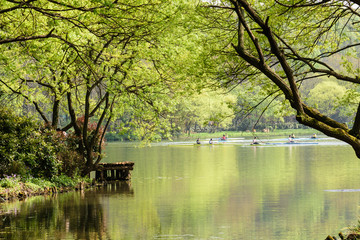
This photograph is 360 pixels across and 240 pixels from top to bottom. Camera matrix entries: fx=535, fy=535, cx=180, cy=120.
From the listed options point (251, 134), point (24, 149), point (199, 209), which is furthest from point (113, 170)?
point (251, 134)

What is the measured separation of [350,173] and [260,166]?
25.0 ft

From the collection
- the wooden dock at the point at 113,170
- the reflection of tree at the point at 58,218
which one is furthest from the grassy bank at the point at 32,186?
the wooden dock at the point at 113,170

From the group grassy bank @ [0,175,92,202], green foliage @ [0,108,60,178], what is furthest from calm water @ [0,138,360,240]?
green foliage @ [0,108,60,178]

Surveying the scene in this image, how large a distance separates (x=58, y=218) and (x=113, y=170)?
11.7 m

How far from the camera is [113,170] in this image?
94.9 ft

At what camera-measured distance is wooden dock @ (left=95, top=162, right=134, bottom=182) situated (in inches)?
1107

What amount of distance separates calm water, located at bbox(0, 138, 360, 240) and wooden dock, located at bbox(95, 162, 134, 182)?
888mm

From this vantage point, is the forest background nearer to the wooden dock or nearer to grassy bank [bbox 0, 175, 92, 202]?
grassy bank [bbox 0, 175, 92, 202]

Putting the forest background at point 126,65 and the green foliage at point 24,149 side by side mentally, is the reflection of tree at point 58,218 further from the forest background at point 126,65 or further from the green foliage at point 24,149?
the forest background at point 126,65

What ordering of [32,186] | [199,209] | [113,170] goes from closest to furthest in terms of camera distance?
[199,209] → [32,186] → [113,170]

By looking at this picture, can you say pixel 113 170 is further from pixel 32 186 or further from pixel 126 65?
pixel 126 65

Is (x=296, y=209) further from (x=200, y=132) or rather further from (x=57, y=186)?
(x=200, y=132)

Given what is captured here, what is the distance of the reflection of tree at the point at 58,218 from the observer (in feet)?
47.6

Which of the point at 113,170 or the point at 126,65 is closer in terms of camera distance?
the point at 126,65
